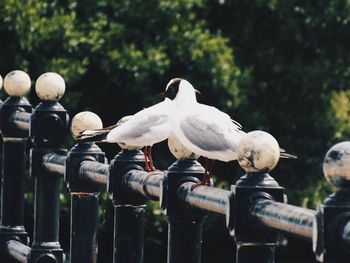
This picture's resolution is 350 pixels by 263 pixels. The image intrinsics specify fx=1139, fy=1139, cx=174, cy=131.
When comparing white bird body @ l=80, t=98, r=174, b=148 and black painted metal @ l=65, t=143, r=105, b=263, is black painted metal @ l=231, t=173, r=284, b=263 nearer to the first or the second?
white bird body @ l=80, t=98, r=174, b=148

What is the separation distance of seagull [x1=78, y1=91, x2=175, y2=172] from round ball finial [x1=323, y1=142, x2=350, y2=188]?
60.5 inches

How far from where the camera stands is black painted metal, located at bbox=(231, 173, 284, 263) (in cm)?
249

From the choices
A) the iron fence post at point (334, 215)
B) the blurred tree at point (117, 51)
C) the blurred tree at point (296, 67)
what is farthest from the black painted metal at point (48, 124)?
the blurred tree at point (296, 67)

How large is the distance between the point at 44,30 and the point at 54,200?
23.4 feet

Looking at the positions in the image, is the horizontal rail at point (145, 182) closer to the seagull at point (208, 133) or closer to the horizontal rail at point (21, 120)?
the seagull at point (208, 133)

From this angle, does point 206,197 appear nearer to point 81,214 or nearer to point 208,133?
point 208,133

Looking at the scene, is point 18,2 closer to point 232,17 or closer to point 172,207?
point 232,17

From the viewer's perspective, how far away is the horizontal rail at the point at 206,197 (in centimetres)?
270

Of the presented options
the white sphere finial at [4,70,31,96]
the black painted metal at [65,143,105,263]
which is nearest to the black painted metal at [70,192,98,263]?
the black painted metal at [65,143,105,263]

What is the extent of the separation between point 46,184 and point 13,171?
48 centimetres

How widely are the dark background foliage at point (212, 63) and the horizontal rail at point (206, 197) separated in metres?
7.60

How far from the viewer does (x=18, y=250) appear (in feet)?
15.5

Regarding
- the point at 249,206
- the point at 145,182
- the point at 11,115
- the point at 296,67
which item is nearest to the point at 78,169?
the point at 145,182

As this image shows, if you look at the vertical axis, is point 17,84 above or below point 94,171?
above
